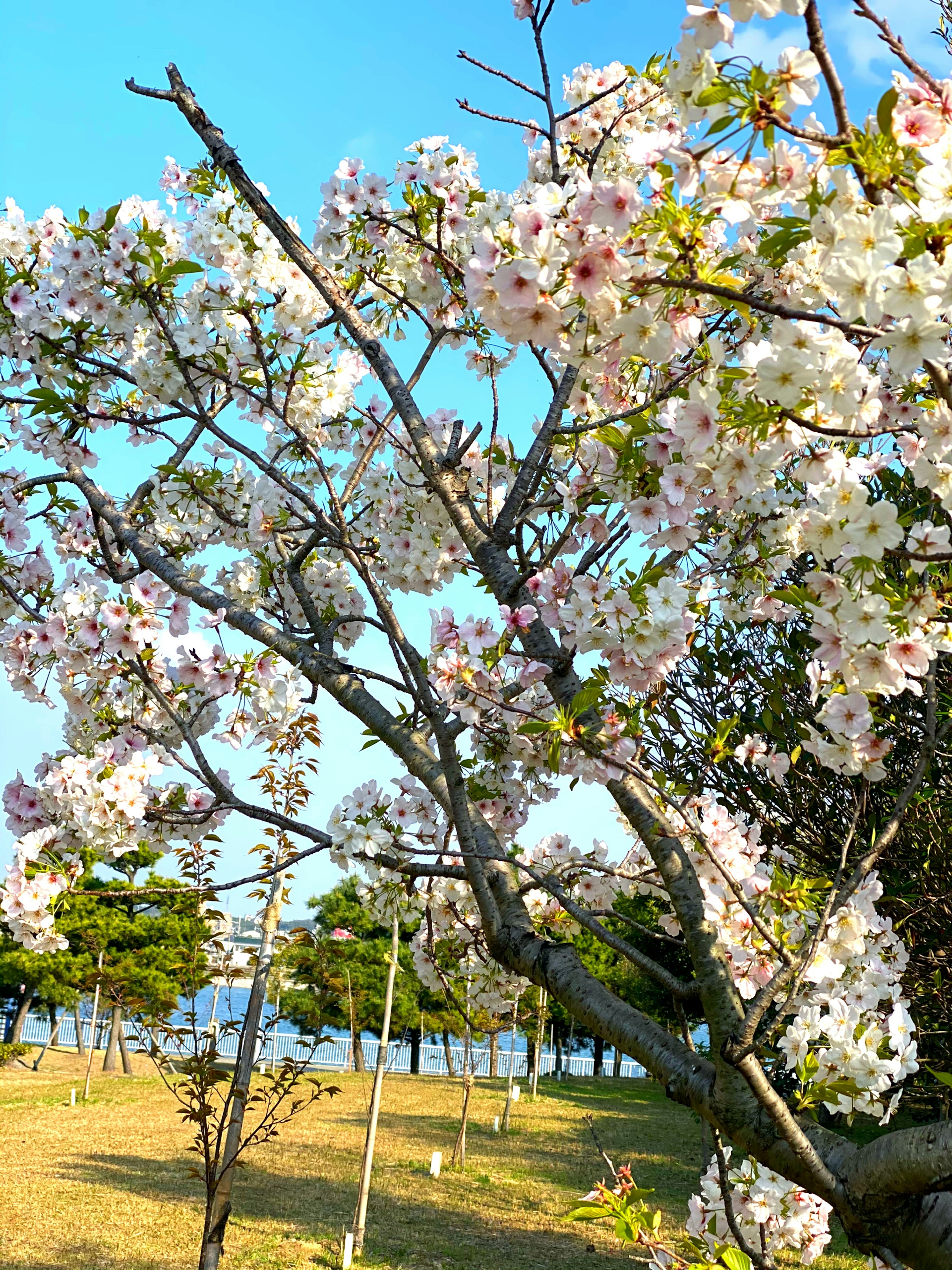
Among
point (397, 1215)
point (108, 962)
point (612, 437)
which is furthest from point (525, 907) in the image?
point (108, 962)

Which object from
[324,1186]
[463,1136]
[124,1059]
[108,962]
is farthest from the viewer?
[124,1059]

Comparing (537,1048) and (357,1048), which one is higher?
(357,1048)

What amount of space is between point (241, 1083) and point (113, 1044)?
17.4 metres

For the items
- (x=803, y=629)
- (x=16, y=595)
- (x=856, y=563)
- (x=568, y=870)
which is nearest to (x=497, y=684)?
(x=568, y=870)

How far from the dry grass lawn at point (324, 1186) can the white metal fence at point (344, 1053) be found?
4982 millimetres

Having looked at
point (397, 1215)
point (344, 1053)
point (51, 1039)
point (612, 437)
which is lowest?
point (344, 1053)

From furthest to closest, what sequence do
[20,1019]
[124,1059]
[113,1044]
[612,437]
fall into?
[20,1019] → [113,1044] → [124,1059] → [612,437]

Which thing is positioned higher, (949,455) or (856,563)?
(949,455)

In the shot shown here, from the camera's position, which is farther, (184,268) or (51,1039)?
(51,1039)

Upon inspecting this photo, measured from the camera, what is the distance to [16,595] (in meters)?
2.86

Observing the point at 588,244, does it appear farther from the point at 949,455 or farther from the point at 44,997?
the point at 44,997

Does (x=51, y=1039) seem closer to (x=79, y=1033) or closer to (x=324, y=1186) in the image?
(x=79, y=1033)

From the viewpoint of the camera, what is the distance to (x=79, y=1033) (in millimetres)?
24141

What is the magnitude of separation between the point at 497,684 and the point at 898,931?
4868 millimetres
